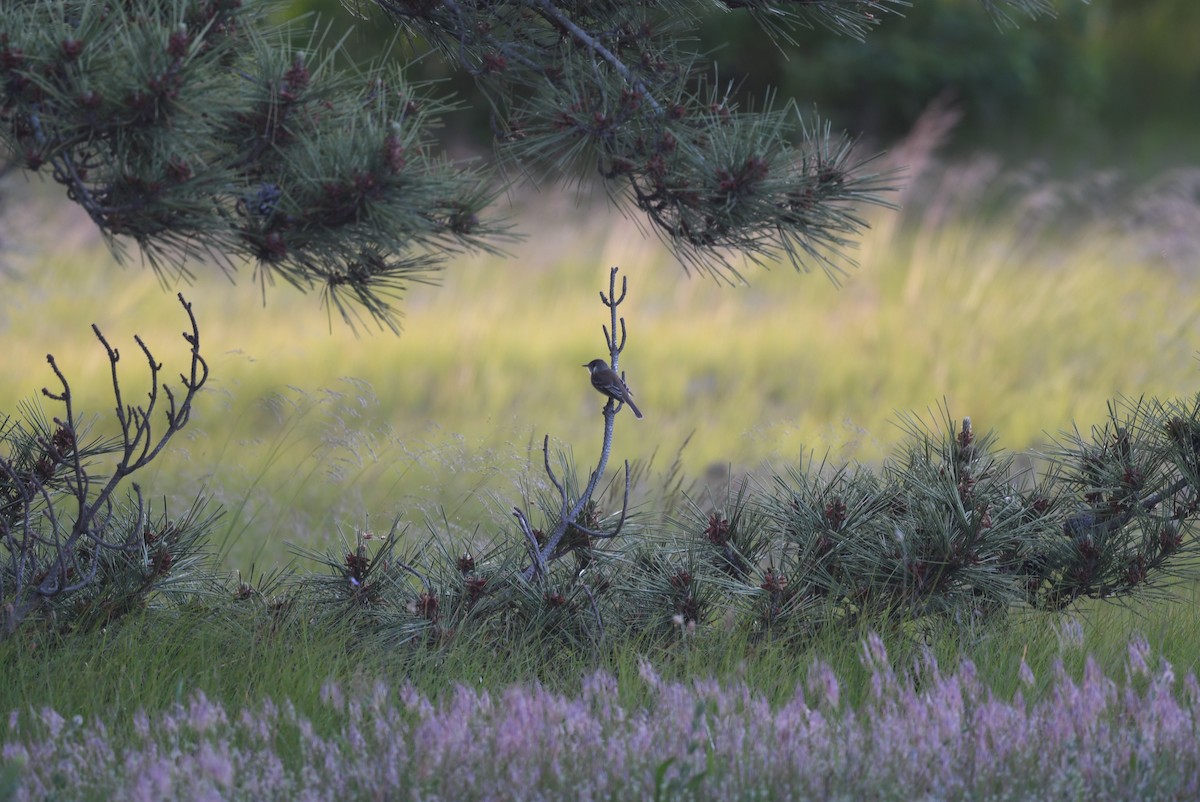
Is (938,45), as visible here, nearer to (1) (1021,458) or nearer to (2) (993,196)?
(2) (993,196)

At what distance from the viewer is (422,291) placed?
976 cm

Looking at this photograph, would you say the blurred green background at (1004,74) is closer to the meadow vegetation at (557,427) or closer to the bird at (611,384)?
the meadow vegetation at (557,427)

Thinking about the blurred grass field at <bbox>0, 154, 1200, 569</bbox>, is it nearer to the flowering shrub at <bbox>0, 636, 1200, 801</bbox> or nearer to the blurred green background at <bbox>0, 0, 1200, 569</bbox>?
the blurred green background at <bbox>0, 0, 1200, 569</bbox>

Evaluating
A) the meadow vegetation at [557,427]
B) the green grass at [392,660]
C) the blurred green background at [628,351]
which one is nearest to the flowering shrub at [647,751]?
the meadow vegetation at [557,427]

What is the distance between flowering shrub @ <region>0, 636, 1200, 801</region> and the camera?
2232 millimetres

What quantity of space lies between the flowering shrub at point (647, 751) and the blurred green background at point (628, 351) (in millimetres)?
1340

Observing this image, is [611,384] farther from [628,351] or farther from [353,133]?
[628,351]

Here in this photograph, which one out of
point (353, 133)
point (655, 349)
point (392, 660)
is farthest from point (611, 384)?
point (655, 349)

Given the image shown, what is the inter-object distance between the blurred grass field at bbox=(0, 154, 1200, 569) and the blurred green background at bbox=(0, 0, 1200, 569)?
0.08ft

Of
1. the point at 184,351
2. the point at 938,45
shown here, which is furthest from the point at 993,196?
the point at 184,351

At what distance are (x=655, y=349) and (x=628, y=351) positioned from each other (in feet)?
0.67

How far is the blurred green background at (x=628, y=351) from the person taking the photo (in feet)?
17.7

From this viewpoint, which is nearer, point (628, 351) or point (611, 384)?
point (611, 384)

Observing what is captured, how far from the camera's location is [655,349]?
7992mm
